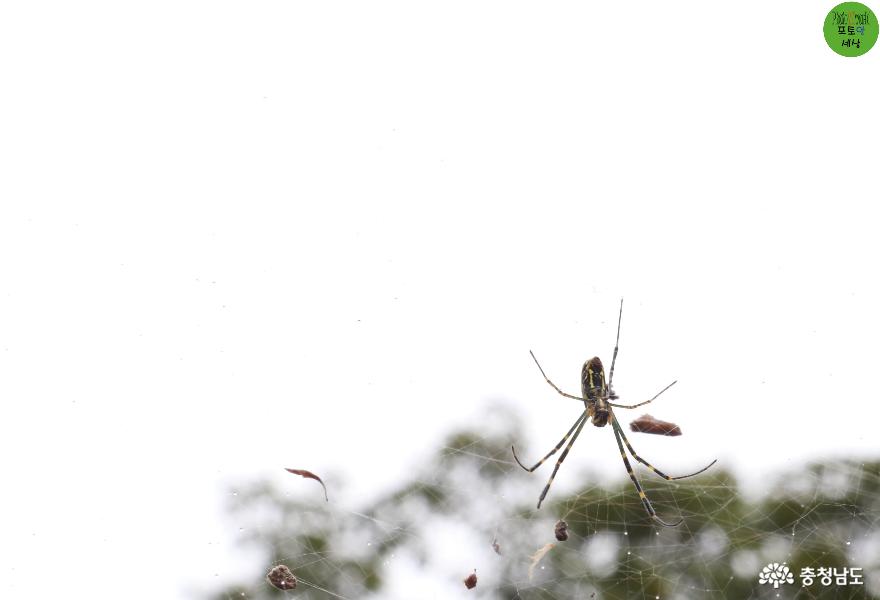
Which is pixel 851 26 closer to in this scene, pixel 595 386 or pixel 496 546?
pixel 595 386


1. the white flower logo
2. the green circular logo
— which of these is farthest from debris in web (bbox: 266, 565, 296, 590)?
the green circular logo

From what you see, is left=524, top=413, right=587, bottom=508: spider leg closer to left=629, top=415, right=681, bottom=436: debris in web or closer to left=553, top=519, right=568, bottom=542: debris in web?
left=629, top=415, right=681, bottom=436: debris in web

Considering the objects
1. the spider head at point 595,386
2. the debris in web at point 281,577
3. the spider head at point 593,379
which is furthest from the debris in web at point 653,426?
the debris in web at point 281,577

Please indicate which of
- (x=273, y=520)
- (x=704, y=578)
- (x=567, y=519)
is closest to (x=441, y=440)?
(x=567, y=519)

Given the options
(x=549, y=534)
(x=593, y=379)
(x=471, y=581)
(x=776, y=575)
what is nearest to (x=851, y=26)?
(x=593, y=379)

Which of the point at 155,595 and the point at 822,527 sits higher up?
the point at 822,527

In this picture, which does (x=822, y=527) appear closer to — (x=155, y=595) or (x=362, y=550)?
(x=362, y=550)

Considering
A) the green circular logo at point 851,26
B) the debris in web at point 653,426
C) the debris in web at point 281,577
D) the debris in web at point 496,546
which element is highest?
the green circular logo at point 851,26

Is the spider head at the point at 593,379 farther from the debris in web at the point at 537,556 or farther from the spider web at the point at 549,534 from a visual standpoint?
the debris in web at the point at 537,556
